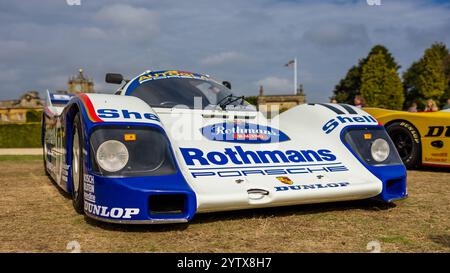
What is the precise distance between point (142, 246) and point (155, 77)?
8.22 feet

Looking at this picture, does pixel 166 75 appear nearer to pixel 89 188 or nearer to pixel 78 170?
pixel 78 170

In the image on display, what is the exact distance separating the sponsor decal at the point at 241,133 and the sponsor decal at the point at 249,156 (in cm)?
18

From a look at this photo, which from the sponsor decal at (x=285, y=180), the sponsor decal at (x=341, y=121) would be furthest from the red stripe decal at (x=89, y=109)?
the sponsor decal at (x=341, y=121)

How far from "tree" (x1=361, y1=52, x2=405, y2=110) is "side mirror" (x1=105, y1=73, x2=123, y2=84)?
50242 millimetres

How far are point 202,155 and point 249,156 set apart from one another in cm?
40

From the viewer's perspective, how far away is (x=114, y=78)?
5.04 m

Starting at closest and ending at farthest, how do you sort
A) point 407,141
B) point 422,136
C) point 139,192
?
point 139,192 < point 422,136 < point 407,141

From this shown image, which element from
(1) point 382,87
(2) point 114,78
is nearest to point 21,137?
(2) point 114,78

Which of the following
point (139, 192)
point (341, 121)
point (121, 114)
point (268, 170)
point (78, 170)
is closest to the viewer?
point (139, 192)

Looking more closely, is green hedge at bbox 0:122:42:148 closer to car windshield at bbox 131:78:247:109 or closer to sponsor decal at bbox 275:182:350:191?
car windshield at bbox 131:78:247:109

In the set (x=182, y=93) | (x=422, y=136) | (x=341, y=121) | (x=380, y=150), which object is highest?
(x=182, y=93)

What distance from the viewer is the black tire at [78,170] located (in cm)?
326

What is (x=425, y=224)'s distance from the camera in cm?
306

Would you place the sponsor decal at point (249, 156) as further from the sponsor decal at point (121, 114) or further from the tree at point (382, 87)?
the tree at point (382, 87)
